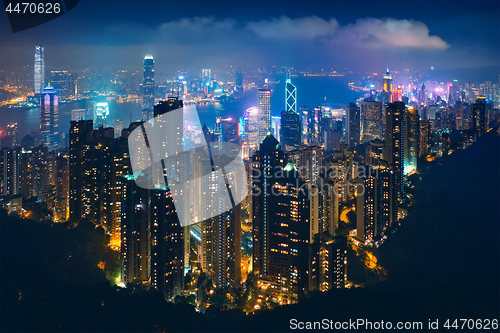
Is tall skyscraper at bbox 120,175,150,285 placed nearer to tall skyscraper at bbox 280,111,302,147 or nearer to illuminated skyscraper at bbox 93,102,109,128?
illuminated skyscraper at bbox 93,102,109,128

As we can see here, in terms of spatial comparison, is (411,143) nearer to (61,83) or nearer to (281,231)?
(281,231)

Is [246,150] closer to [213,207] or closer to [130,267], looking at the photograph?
[213,207]

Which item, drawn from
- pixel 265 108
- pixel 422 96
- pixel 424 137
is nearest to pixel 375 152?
pixel 424 137

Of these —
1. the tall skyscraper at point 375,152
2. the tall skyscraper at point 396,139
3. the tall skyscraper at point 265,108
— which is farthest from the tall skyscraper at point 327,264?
the tall skyscraper at point 265,108

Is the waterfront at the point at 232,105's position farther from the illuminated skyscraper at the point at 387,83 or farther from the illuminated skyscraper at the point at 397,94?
the illuminated skyscraper at the point at 397,94

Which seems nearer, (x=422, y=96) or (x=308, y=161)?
(x=308, y=161)

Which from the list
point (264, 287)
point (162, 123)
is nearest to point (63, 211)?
point (162, 123)
